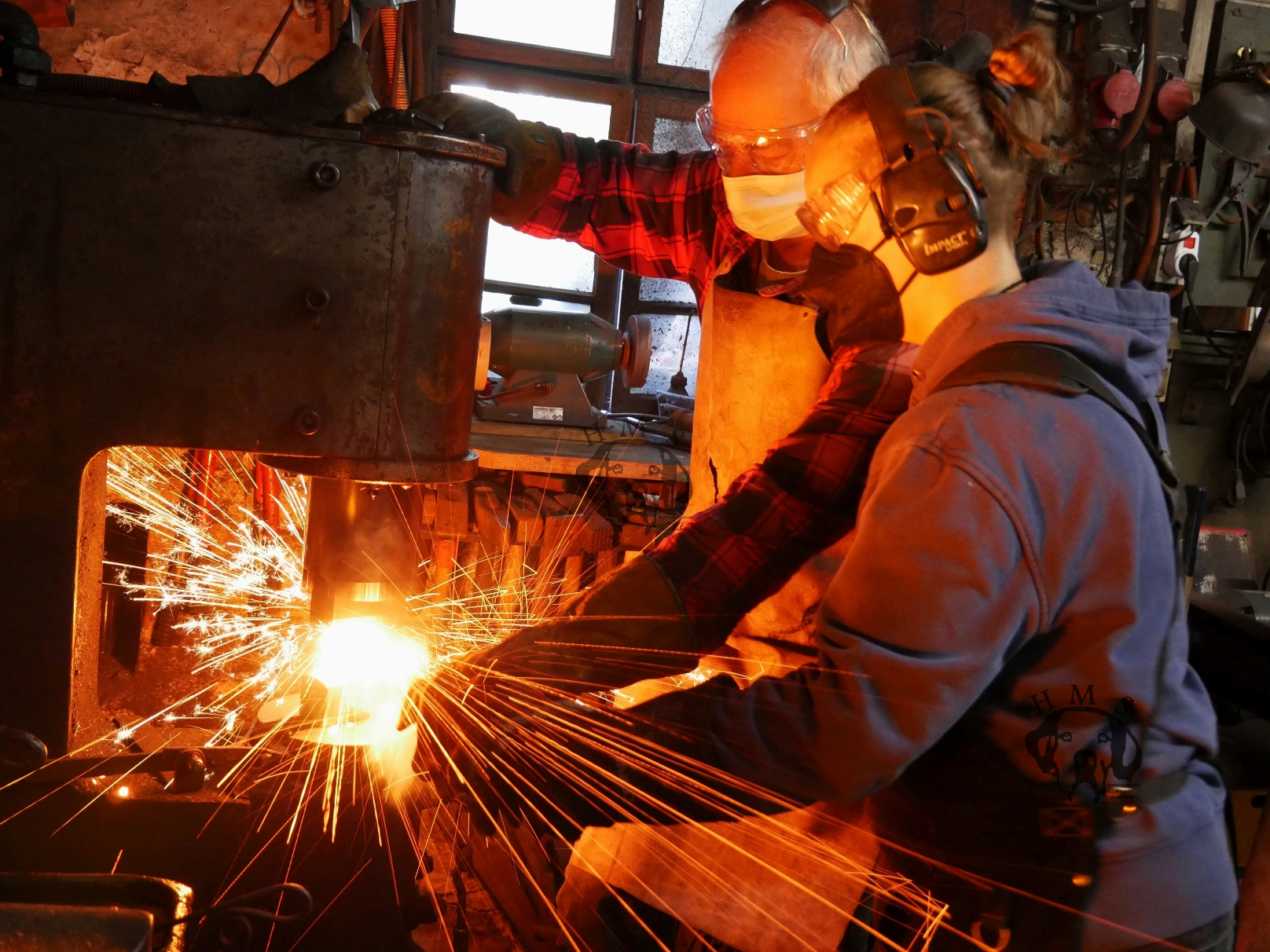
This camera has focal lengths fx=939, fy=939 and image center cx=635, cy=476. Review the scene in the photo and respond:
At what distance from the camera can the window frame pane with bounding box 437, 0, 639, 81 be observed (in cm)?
381

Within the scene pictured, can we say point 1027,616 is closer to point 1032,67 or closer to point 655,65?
point 1032,67

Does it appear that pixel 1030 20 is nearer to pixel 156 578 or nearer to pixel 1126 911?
pixel 1126 911

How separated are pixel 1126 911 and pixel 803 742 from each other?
54 cm

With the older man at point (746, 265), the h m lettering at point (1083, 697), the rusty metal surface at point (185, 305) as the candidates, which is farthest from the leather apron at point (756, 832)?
the rusty metal surface at point (185, 305)

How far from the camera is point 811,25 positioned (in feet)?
6.84

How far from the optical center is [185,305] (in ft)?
3.94

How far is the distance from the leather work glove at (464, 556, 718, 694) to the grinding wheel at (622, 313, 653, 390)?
3.96 ft

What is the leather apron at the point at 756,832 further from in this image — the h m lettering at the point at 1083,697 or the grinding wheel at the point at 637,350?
the h m lettering at the point at 1083,697

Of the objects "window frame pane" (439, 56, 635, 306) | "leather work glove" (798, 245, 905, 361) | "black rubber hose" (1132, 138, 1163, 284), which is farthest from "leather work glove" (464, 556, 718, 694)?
"black rubber hose" (1132, 138, 1163, 284)

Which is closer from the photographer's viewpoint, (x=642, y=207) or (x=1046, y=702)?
(x=1046, y=702)

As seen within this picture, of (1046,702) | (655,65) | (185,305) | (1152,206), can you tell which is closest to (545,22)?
(655,65)

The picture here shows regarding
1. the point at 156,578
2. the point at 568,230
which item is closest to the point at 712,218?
the point at 568,230

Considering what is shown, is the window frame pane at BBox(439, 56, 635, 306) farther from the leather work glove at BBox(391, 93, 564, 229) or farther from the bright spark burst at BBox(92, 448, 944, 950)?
the bright spark burst at BBox(92, 448, 944, 950)

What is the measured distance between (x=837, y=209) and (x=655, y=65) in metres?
2.78
